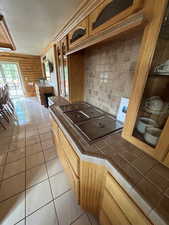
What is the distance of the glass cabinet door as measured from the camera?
61 cm

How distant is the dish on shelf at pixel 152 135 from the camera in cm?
69

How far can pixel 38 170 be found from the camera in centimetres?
154

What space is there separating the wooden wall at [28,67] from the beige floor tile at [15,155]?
14.9ft

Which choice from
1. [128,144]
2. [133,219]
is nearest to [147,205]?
[133,219]

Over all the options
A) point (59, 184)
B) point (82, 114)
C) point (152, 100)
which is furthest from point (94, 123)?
point (59, 184)

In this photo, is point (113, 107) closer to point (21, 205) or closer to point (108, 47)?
point (108, 47)

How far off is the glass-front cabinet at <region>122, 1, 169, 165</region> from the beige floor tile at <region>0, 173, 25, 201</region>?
1534 millimetres

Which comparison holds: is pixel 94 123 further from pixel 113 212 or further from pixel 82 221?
pixel 82 221

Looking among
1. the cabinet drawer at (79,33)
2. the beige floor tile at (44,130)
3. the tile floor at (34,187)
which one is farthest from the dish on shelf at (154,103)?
the beige floor tile at (44,130)

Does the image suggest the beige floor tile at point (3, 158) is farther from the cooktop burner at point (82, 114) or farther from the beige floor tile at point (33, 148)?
the cooktop burner at point (82, 114)

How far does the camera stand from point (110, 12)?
77cm

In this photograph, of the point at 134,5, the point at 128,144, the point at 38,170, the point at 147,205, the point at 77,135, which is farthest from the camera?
the point at 38,170

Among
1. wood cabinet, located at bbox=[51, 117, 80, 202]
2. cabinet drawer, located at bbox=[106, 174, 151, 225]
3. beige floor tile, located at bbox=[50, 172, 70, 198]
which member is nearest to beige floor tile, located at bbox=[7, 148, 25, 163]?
beige floor tile, located at bbox=[50, 172, 70, 198]

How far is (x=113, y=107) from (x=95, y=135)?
541 millimetres
